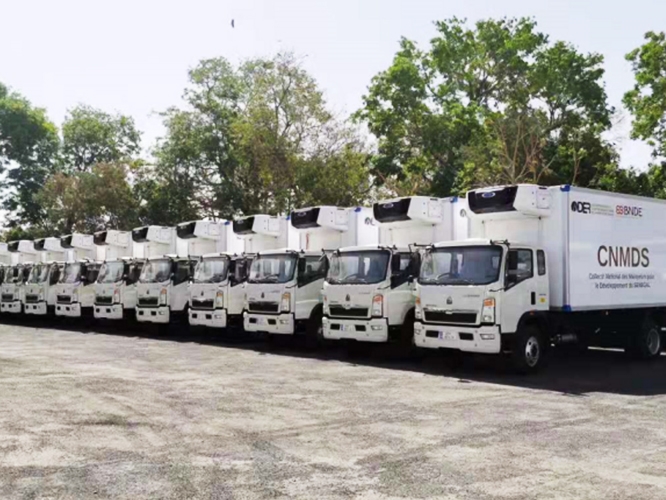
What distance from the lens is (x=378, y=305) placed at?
15.7m

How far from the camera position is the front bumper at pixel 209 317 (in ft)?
67.5

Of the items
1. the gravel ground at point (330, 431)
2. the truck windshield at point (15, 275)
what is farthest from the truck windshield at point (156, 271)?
the truck windshield at point (15, 275)

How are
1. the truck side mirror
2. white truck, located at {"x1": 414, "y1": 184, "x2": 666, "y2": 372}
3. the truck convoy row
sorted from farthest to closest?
the truck side mirror < the truck convoy row < white truck, located at {"x1": 414, "y1": 184, "x2": 666, "y2": 372}

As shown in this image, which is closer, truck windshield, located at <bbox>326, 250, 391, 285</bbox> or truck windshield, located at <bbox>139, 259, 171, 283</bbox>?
truck windshield, located at <bbox>326, 250, 391, 285</bbox>

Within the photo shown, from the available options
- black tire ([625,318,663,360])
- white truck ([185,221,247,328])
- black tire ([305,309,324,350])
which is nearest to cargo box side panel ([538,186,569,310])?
black tire ([625,318,663,360])

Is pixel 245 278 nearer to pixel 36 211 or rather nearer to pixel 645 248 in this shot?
pixel 645 248

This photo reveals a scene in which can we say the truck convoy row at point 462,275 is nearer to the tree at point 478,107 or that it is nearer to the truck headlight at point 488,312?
the truck headlight at point 488,312

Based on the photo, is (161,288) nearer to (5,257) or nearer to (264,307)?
(264,307)

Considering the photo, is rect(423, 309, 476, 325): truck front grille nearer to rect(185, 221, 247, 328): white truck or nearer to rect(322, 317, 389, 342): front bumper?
rect(322, 317, 389, 342): front bumper

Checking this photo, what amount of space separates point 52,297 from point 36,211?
37118 millimetres

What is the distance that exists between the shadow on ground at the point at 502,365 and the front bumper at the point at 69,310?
18.0 ft

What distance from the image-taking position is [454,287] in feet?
45.8

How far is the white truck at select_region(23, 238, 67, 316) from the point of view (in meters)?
28.8

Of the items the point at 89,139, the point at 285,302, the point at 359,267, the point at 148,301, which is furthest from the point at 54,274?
the point at 89,139
